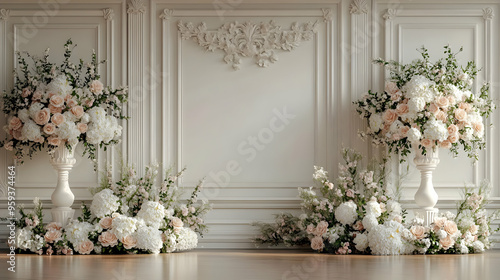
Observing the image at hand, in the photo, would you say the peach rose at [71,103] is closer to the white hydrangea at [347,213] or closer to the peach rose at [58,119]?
the peach rose at [58,119]

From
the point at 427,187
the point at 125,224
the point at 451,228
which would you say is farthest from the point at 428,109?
the point at 125,224

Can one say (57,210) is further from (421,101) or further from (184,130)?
(421,101)

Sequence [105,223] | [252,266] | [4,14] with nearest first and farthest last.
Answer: [252,266], [105,223], [4,14]

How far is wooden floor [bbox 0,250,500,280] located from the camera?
487cm

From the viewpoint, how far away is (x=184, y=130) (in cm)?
720

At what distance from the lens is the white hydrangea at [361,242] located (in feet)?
20.8

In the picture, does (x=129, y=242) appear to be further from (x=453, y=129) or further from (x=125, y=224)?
(x=453, y=129)

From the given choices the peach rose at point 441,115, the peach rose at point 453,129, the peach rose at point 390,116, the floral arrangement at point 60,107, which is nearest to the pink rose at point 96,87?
the floral arrangement at point 60,107

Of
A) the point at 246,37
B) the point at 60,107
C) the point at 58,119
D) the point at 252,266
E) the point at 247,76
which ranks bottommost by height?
the point at 252,266

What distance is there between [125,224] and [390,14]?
3.29 m

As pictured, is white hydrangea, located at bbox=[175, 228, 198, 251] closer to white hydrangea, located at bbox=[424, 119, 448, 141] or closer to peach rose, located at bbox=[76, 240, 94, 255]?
peach rose, located at bbox=[76, 240, 94, 255]

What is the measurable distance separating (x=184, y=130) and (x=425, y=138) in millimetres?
2339

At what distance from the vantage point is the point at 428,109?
660 centimetres

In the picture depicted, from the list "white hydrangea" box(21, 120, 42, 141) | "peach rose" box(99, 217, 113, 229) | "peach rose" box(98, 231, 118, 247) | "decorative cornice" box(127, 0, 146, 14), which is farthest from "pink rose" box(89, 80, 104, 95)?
"peach rose" box(98, 231, 118, 247)
